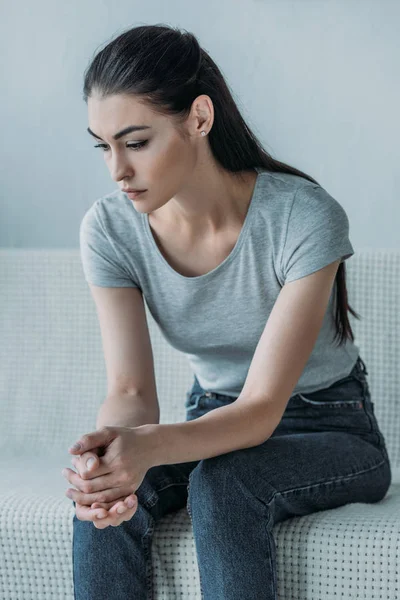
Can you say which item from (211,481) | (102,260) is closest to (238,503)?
(211,481)

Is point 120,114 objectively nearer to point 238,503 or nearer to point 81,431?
point 238,503

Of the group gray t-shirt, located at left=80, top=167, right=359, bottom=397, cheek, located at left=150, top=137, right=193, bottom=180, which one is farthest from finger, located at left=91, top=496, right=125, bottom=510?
cheek, located at left=150, top=137, right=193, bottom=180

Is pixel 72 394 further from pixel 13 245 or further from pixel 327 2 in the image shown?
pixel 327 2

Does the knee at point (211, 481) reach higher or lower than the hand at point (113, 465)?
lower

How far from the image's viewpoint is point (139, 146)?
1330mm

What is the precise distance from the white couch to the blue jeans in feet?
0.18

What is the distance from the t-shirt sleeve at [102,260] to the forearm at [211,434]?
350 mm

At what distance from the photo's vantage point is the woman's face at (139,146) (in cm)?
132

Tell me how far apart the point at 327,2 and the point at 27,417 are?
4.04 ft

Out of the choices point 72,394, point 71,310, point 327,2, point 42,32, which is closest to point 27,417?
point 72,394

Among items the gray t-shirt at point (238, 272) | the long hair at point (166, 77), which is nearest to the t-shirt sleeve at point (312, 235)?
the gray t-shirt at point (238, 272)

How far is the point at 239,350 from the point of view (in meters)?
1.51

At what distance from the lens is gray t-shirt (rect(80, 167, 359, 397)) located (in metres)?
1.41

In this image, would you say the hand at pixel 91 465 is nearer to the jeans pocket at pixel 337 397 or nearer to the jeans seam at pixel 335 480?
the jeans seam at pixel 335 480
